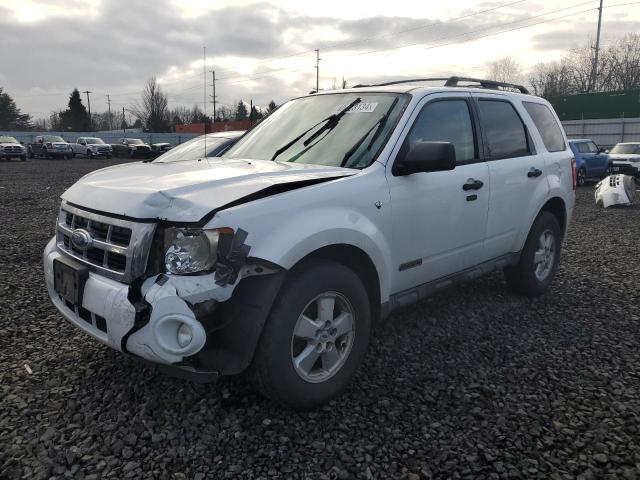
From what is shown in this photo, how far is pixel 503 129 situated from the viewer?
14.6 ft

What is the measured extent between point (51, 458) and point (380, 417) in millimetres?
1673

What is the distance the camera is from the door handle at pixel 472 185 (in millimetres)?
3768

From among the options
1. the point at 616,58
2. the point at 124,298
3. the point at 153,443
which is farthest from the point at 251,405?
the point at 616,58

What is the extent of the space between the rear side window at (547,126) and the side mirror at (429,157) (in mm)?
2167

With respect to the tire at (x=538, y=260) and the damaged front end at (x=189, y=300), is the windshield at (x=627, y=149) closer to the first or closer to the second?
the tire at (x=538, y=260)

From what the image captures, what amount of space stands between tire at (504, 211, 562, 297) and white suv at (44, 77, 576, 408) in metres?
0.52

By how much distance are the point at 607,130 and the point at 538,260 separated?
33687 millimetres

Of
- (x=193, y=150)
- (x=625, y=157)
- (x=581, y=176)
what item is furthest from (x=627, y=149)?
(x=193, y=150)

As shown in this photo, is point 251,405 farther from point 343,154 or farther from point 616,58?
point 616,58

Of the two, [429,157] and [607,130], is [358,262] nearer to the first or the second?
[429,157]

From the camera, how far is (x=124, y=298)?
244cm

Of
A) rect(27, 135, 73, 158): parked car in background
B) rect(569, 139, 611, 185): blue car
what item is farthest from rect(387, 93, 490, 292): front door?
rect(27, 135, 73, 158): parked car in background

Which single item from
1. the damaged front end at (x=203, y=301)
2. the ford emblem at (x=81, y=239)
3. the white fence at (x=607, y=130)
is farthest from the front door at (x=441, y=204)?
the white fence at (x=607, y=130)

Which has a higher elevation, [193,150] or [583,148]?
[583,148]
